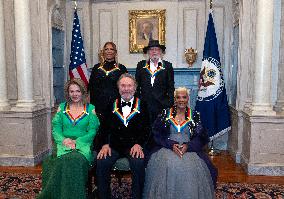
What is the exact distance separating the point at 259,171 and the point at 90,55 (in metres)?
4.10

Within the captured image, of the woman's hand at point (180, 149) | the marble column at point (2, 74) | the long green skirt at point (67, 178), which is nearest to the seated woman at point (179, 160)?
the woman's hand at point (180, 149)

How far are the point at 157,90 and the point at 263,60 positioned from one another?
5.70 feet

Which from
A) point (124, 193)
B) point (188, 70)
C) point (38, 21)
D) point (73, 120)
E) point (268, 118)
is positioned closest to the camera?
point (73, 120)

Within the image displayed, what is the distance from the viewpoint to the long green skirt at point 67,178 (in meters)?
3.08

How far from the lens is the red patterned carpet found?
12.7 feet

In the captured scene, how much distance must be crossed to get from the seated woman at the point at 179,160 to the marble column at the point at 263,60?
1800 millimetres

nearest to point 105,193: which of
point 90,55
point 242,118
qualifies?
point 242,118

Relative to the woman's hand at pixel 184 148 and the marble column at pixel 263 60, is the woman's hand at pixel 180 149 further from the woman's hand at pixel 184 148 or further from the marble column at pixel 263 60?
the marble column at pixel 263 60

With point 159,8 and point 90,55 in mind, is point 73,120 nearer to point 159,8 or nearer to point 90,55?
point 90,55

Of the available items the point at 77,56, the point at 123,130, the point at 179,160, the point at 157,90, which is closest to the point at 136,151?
the point at 123,130

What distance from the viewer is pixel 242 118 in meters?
5.25

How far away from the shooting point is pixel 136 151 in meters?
3.29

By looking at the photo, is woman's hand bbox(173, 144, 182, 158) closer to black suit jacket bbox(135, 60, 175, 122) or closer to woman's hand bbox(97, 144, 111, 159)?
Answer: woman's hand bbox(97, 144, 111, 159)

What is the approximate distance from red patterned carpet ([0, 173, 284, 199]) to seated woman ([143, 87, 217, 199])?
2.97 feet
